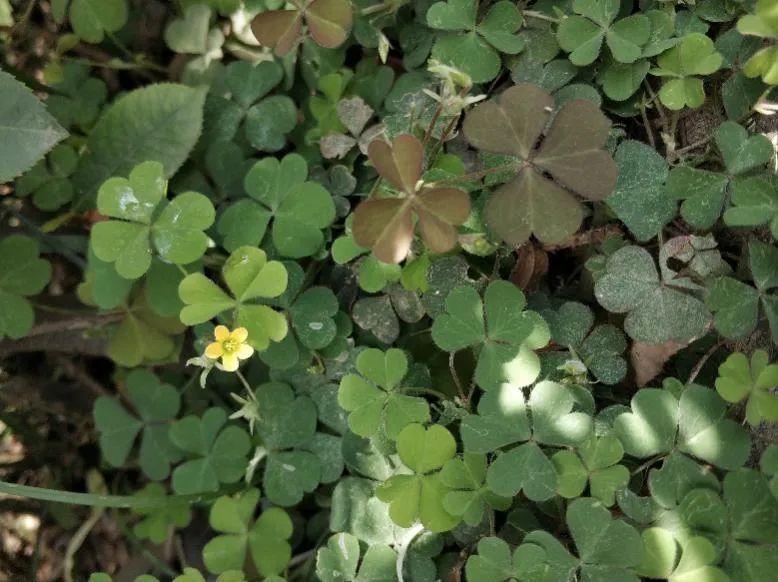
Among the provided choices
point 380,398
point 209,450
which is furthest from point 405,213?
point 209,450

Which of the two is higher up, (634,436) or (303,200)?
(303,200)

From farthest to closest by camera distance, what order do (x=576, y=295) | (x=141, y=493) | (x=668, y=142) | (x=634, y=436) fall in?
(x=141, y=493) < (x=576, y=295) < (x=668, y=142) < (x=634, y=436)

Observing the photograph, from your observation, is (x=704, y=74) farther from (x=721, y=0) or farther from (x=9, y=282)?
(x=9, y=282)

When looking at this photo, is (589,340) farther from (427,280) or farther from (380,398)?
(380,398)

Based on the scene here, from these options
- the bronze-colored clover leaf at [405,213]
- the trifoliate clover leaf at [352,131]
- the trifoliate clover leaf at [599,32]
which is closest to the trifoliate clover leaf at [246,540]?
the bronze-colored clover leaf at [405,213]

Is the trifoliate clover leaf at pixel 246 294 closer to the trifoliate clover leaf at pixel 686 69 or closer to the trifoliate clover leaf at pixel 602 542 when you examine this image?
the trifoliate clover leaf at pixel 602 542

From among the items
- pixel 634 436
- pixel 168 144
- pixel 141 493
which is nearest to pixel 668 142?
pixel 634 436
